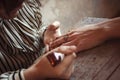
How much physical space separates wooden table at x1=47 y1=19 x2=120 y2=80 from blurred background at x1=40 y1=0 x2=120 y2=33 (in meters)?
1.44

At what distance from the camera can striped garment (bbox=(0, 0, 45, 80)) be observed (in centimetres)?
124

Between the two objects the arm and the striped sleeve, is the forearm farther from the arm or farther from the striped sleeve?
the striped sleeve

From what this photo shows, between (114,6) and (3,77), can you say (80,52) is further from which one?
(114,6)

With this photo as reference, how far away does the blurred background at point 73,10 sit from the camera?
2.69 meters

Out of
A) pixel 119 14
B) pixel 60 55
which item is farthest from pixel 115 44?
pixel 119 14

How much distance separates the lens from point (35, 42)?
1.39 metres

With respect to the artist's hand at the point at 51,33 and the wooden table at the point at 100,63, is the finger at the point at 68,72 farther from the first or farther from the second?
the artist's hand at the point at 51,33

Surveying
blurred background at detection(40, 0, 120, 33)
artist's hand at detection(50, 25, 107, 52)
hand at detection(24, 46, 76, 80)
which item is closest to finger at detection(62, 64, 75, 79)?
hand at detection(24, 46, 76, 80)

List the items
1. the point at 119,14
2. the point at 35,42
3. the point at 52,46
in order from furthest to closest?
the point at 119,14
the point at 35,42
the point at 52,46

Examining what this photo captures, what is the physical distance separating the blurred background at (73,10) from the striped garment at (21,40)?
3.65 feet

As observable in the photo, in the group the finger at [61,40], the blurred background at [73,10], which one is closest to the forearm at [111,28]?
the finger at [61,40]

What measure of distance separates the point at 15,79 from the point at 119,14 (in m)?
2.15

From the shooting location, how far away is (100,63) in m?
1.04

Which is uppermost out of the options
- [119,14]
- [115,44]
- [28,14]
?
[28,14]
